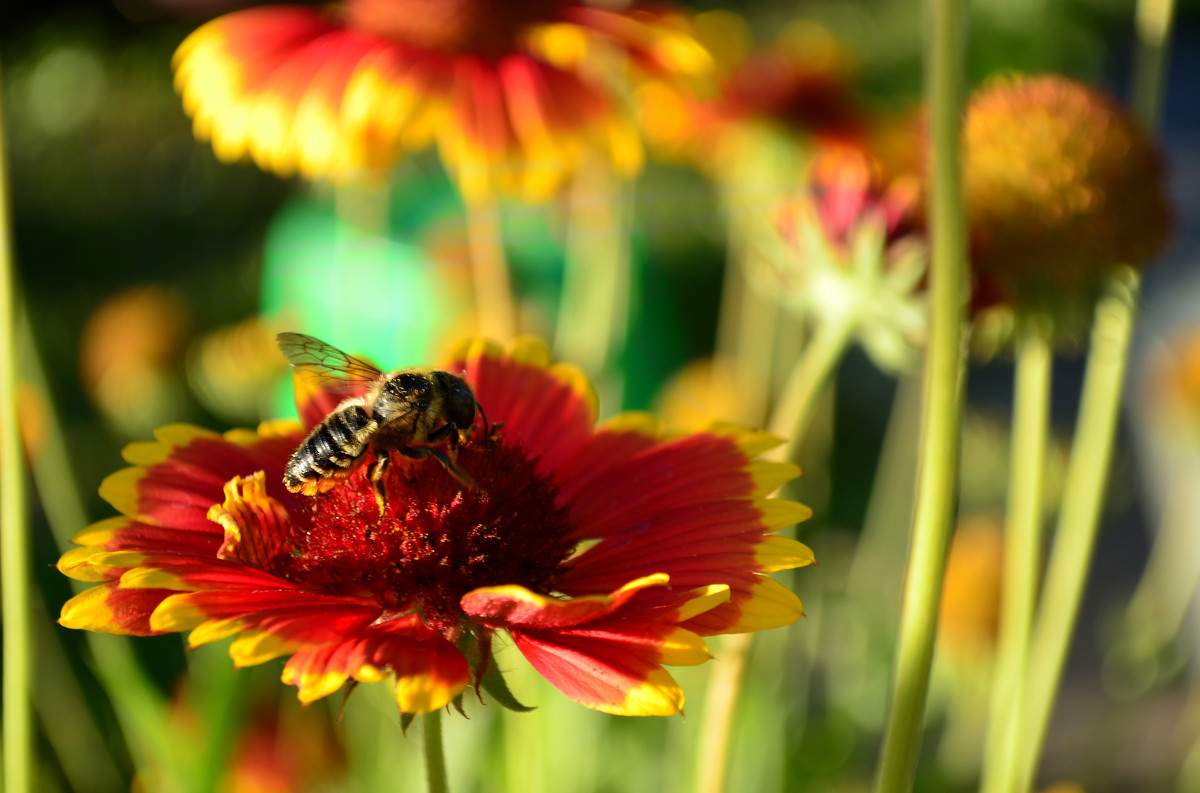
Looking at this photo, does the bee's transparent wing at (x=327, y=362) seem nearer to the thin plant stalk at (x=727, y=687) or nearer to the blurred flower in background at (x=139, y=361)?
the thin plant stalk at (x=727, y=687)

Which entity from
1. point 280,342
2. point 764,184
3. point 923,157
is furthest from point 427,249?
point 280,342

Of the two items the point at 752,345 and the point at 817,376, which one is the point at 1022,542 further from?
the point at 752,345

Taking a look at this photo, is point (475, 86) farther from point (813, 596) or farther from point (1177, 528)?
point (1177, 528)

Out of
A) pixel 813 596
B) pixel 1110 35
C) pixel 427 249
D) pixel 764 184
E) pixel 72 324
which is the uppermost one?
pixel 1110 35

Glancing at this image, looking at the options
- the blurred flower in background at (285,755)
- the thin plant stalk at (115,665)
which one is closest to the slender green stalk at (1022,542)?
the thin plant stalk at (115,665)

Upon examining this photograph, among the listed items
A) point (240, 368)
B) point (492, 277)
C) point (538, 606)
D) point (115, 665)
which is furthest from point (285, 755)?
point (538, 606)

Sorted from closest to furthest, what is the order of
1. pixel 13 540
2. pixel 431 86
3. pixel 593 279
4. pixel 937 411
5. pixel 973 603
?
pixel 937 411, pixel 13 540, pixel 431 86, pixel 973 603, pixel 593 279
